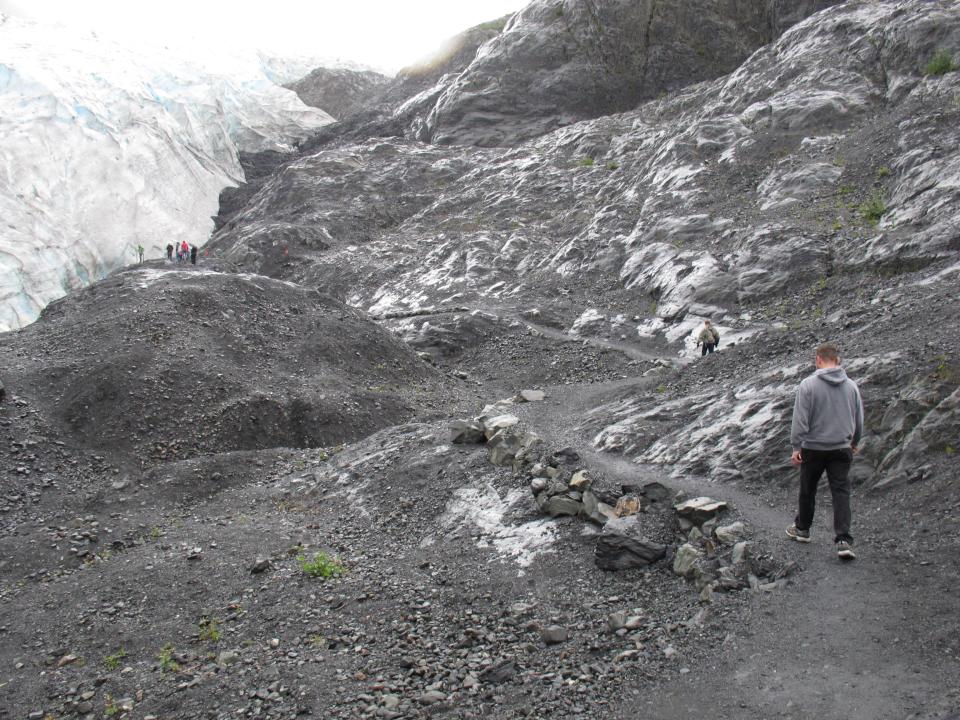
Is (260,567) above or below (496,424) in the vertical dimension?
below

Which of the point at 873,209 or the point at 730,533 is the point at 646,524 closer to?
the point at 730,533

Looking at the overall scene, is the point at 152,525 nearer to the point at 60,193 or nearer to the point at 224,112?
the point at 60,193

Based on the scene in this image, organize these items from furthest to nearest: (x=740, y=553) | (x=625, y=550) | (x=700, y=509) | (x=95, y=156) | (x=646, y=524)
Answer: (x=95, y=156) → (x=646, y=524) → (x=700, y=509) → (x=625, y=550) → (x=740, y=553)

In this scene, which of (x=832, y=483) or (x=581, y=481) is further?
(x=581, y=481)

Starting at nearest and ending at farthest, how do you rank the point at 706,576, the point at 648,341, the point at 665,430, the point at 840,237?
1. the point at 706,576
2. the point at 665,430
3. the point at 840,237
4. the point at 648,341

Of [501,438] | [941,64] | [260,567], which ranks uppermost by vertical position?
[941,64]

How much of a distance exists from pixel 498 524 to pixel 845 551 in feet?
16.6

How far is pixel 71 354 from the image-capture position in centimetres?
2139

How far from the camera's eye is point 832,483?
7.68 metres

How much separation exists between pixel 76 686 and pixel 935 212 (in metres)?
24.5

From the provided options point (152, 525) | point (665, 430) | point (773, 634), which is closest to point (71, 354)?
point (152, 525)

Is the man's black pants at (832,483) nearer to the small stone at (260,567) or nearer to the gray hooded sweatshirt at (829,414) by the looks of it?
the gray hooded sweatshirt at (829,414)

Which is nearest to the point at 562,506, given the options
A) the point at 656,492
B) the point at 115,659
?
the point at 656,492

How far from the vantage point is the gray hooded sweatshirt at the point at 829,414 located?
7.61m
